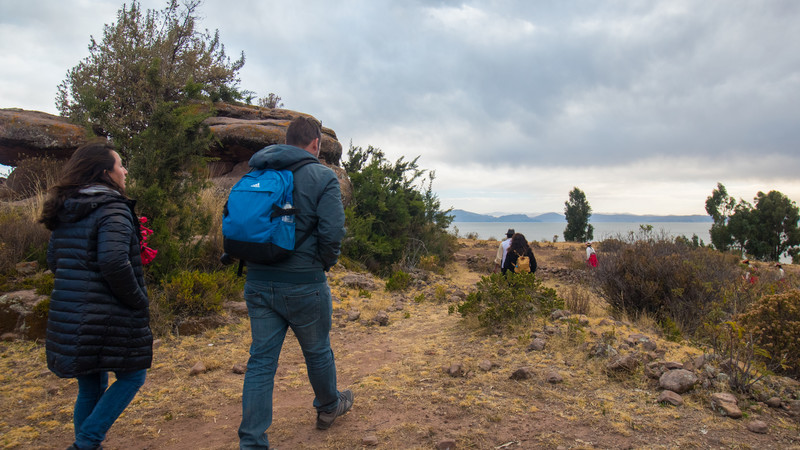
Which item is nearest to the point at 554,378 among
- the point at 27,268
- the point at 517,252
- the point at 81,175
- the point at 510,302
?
the point at 510,302

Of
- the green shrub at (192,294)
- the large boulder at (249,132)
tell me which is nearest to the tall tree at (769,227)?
the large boulder at (249,132)

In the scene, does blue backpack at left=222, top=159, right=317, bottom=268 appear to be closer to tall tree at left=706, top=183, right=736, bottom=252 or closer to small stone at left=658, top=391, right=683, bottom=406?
small stone at left=658, top=391, right=683, bottom=406

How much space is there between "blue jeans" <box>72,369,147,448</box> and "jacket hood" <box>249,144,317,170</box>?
1.42 metres

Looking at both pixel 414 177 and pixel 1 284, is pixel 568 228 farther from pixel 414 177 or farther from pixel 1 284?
pixel 1 284

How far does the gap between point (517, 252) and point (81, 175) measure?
7350mm

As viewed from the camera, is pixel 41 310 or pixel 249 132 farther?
pixel 249 132

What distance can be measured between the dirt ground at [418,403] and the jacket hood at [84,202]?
Result: 1.59 metres

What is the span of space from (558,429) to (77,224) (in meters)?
3.18

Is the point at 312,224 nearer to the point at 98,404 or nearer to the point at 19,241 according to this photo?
the point at 98,404

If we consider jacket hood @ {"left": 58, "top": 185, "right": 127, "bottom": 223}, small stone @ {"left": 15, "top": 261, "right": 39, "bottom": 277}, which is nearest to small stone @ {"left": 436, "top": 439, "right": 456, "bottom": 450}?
jacket hood @ {"left": 58, "top": 185, "right": 127, "bottom": 223}

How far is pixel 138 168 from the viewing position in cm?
586

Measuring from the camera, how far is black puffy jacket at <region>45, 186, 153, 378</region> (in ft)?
7.66

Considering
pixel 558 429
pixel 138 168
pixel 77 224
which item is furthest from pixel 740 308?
pixel 138 168

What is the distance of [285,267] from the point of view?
2512mm
